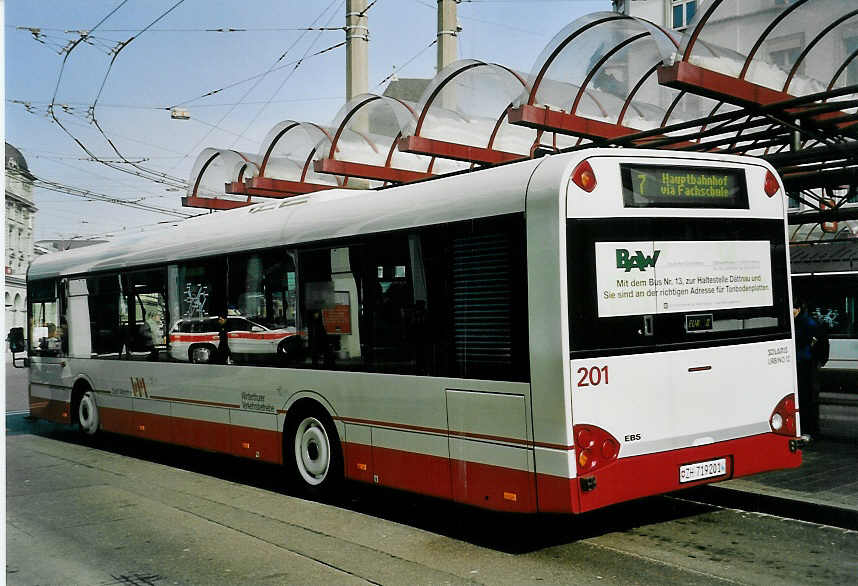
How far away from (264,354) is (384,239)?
2.30 meters

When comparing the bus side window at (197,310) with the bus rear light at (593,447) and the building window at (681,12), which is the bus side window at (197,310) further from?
the building window at (681,12)

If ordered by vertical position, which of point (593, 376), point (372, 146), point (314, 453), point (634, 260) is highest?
point (372, 146)

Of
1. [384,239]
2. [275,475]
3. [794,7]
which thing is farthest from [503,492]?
[794,7]

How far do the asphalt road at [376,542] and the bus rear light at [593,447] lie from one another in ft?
2.22

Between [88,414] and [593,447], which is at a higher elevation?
[593,447]

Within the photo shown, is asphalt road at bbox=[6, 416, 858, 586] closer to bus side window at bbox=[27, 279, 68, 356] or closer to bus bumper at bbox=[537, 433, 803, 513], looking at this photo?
bus bumper at bbox=[537, 433, 803, 513]

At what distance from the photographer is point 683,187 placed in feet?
21.9

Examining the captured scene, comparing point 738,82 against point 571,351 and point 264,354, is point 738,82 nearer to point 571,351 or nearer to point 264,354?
point 571,351

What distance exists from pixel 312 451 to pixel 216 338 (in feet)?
7.18

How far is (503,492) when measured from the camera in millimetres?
6445

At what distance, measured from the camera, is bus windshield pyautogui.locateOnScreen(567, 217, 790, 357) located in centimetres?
614

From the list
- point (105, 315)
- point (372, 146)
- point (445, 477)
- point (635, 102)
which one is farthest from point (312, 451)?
point (372, 146)

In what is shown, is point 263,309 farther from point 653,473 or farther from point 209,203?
point 209,203

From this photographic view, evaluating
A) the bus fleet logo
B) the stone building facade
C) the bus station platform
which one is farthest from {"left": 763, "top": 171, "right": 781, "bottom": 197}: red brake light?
the stone building facade
